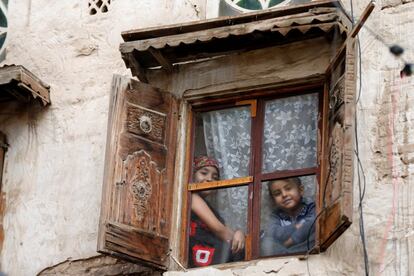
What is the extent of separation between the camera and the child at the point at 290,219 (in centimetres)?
1143

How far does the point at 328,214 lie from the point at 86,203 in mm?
2098

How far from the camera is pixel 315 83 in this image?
466 inches

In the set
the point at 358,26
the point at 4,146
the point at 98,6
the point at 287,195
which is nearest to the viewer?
the point at 358,26

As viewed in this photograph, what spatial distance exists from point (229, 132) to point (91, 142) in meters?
1.11

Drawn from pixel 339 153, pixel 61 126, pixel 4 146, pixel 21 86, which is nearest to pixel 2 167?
pixel 4 146

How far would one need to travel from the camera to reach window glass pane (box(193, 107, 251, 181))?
39.1 feet

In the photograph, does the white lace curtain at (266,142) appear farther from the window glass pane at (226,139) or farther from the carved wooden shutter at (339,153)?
the carved wooden shutter at (339,153)

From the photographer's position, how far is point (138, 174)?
11703 millimetres

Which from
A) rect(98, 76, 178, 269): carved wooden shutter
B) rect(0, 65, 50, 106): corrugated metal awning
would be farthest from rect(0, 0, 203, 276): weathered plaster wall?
rect(98, 76, 178, 269): carved wooden shutter

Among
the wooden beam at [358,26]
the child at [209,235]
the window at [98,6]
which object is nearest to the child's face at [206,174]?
the child at [209,235]

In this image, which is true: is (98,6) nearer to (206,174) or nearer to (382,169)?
(206,174)

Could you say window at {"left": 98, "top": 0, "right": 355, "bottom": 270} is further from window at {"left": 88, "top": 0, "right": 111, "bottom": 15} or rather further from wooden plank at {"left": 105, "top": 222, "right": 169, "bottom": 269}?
window at {"left": 88, "top": 0, "right": 111, "bottom": 15}

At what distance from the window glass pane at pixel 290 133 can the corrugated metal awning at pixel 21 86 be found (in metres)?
1.85

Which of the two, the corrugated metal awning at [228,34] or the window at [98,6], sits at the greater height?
the window at [98,6]
